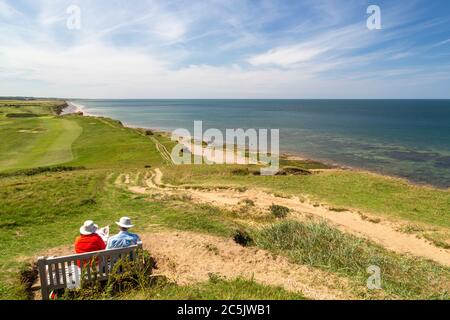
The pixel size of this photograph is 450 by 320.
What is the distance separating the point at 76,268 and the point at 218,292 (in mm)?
3065

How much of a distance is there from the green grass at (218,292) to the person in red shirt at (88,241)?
5.04 feet

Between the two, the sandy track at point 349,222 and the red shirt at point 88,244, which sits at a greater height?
the red shirt at point 88,244

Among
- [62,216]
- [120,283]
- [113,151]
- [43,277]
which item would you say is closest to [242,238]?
[120,283]

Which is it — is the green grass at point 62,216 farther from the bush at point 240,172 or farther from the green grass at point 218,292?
the bush at point 240,172

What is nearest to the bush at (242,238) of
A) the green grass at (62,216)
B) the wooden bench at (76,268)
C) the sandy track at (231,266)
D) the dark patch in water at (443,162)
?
the green grass at (62,216)

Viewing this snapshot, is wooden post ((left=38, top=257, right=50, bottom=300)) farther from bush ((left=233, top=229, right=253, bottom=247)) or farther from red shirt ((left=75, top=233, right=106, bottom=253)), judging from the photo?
bush ((left=233, top=229, right=253, bottom=247))

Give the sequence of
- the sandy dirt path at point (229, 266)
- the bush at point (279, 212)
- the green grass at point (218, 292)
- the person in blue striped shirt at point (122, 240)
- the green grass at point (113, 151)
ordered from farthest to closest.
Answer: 1. the green grass at point (113, 151)
2. the bush at point (279, 212)
3. the person in blue striped shirt at point (122, 240)
4. the sandy dirt path at point (229, 266)
5. the green grass at point (218, 292)

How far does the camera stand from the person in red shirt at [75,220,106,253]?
726 centimetres

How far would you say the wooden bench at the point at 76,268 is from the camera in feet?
21.3

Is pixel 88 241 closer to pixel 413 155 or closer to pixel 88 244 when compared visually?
pixel 88 244

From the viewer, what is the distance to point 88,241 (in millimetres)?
7281

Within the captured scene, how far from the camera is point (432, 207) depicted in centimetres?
1983

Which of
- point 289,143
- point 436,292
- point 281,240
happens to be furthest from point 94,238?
point 289,143

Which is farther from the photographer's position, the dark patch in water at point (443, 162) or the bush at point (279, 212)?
the dark patch in water at point (443, 162)
